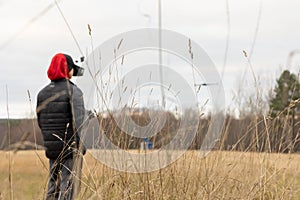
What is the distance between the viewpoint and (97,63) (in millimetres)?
2775

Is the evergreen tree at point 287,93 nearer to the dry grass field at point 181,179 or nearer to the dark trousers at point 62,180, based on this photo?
the dry grass field at point 181,179

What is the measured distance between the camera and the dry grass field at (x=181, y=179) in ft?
7.88

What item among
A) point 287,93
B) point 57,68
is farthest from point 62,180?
point 287,93

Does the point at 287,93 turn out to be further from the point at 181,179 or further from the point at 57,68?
the point at 57,68

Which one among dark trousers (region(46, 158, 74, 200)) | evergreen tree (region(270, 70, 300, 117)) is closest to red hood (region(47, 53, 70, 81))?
dark trousers (region(46, 158, 74, 200))

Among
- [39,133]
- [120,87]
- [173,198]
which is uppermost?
[120,87]

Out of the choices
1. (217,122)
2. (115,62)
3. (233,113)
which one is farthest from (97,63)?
(233,113)

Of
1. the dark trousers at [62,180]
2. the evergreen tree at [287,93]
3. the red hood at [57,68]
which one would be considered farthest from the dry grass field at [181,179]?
the red hood at [57,68]

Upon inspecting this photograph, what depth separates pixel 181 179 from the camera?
8.69 feet

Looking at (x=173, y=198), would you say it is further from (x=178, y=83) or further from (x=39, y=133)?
(x=39, y=133)

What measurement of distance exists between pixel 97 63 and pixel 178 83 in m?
0.58

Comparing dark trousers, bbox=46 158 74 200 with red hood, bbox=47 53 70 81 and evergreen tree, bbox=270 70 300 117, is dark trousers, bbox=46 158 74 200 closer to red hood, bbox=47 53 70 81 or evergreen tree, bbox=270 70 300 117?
red hood, bbox=47 53 70 81

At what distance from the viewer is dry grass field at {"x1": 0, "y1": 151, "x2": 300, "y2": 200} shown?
2403 millimetres

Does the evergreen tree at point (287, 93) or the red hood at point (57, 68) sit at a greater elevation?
the red hood at point (57, 68)
